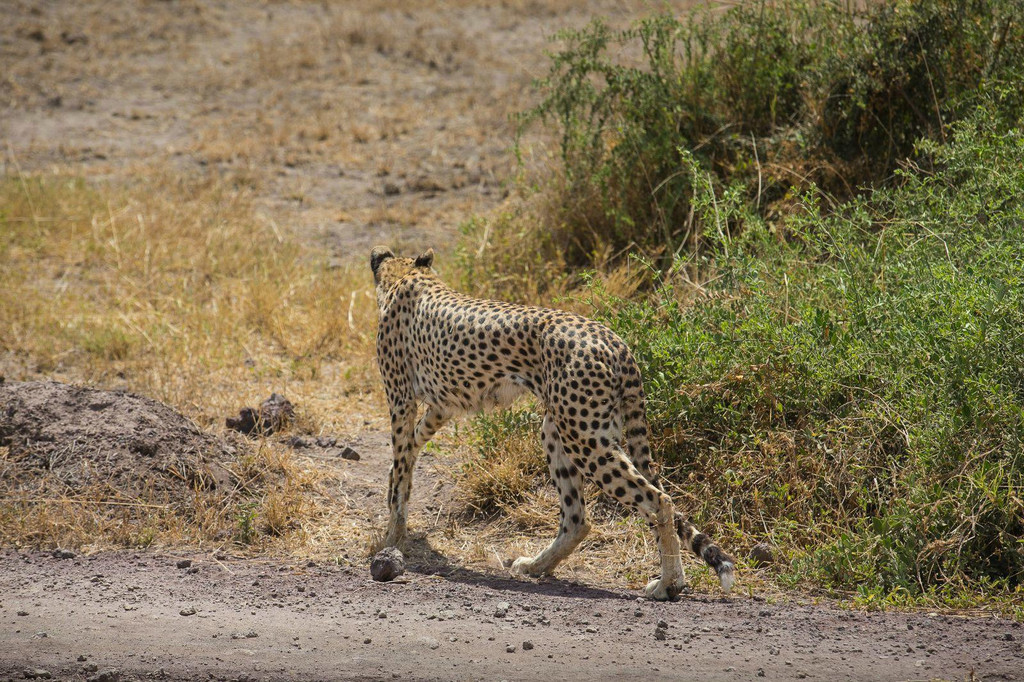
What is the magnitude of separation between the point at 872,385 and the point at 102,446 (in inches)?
156

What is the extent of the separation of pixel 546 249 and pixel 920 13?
2.96 metres

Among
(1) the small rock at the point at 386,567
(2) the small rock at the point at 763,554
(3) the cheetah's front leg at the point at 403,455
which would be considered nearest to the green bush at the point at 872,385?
(2) the small rock at the point at 763,554

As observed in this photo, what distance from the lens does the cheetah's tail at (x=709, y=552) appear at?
4715mm

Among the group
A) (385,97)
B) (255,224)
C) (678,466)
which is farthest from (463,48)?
(678,466)

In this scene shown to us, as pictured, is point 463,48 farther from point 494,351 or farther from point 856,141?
point 494,351

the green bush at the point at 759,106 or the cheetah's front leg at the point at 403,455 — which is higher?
the green bush at the point at 759,106

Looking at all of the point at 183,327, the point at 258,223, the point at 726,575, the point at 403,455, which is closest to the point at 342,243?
the point at 258,223

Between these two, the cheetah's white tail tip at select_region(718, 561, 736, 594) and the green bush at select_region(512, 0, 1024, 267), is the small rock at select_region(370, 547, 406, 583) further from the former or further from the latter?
the green bush at select_region(512, 0, 1024, 267)

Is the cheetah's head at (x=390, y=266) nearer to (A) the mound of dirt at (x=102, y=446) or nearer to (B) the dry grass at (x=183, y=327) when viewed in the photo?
(B) the dry grass at (x=183, y=327)

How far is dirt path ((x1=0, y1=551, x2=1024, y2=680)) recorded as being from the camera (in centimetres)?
421

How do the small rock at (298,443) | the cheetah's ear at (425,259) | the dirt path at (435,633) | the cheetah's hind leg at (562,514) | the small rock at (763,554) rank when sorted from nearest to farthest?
the dirt path at (435,633) → the small rock at (763,554) → the cheetah's hind leg at (562,514) → the cheetah's ear at (425,259) → the small rock at (298,443)

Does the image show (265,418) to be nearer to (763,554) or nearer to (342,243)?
(763,554)

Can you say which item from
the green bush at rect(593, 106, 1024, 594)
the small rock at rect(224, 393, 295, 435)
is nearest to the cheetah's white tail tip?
the green bush at rect(593, 106, 1024, 594)

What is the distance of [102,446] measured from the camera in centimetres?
604
